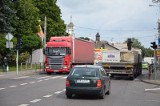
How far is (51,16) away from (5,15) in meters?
51.6

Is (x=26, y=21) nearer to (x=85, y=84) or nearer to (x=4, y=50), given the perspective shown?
(x=4, y=50)

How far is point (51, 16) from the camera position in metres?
82.5

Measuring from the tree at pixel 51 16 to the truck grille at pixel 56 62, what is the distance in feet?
111

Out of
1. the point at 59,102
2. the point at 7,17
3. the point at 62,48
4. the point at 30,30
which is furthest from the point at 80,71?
the point at 30,30

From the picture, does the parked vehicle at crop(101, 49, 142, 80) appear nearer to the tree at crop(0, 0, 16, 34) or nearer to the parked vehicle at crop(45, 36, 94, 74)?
the parked vehicle at crop(45, 36, 94, 74)

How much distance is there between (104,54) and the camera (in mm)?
39594

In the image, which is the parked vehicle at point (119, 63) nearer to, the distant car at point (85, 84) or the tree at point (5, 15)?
the tree at point (5, 15)

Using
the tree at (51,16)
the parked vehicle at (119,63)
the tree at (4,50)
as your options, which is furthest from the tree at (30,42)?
the parked vehicle at (119,63)

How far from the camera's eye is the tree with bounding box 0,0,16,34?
30.7 m

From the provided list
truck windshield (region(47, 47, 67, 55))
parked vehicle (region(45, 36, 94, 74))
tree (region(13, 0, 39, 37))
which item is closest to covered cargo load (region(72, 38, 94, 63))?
parked vehicle (region(45, 36, 94, 74))

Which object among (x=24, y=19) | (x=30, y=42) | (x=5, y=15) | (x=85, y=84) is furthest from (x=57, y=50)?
(x=85, y=84)

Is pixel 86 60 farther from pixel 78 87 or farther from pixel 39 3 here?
pixel 78 87

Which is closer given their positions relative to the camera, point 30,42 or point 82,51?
Answer: point 82,51

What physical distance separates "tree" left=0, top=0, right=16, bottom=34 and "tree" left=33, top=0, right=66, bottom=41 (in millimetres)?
48613
